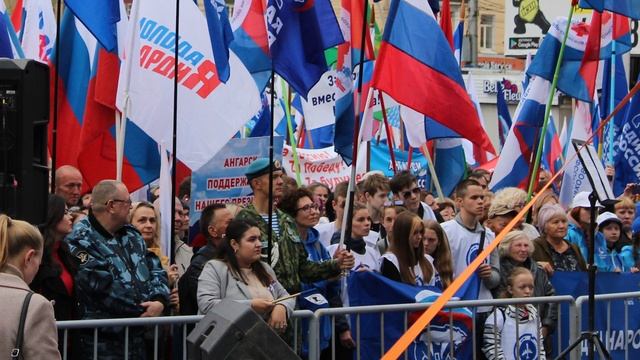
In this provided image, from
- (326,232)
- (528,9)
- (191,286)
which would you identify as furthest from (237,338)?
(528,9)

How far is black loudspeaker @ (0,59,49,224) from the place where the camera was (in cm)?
589

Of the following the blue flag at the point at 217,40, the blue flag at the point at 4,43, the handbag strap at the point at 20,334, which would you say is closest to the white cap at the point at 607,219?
the blue flag at the point at 217,40

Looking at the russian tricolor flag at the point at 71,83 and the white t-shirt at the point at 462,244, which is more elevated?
the russian tricolor flag at the point at 71,83

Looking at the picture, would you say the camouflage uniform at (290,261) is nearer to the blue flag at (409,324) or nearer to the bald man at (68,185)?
the blue flag at (409,324)

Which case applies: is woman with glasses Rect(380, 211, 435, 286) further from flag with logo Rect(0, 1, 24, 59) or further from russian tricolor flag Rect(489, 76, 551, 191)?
russian tricolor flag Rect(489, 76, 551, 191)

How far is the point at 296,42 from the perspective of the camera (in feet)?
31.4

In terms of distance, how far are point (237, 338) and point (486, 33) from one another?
139ft

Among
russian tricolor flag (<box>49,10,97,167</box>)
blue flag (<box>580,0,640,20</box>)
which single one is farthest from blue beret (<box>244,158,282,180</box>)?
blue flag (<box>580,0,640,20</box>)

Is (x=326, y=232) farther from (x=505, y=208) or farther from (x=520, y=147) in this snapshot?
(x=520, y=147)

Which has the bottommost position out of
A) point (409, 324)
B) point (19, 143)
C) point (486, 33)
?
point (486, 33)

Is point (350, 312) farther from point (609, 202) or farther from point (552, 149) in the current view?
point (552, 149)

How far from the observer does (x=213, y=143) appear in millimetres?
9883

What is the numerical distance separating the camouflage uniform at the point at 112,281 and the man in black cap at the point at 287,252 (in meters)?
0.76

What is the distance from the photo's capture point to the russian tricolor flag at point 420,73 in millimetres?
10266
